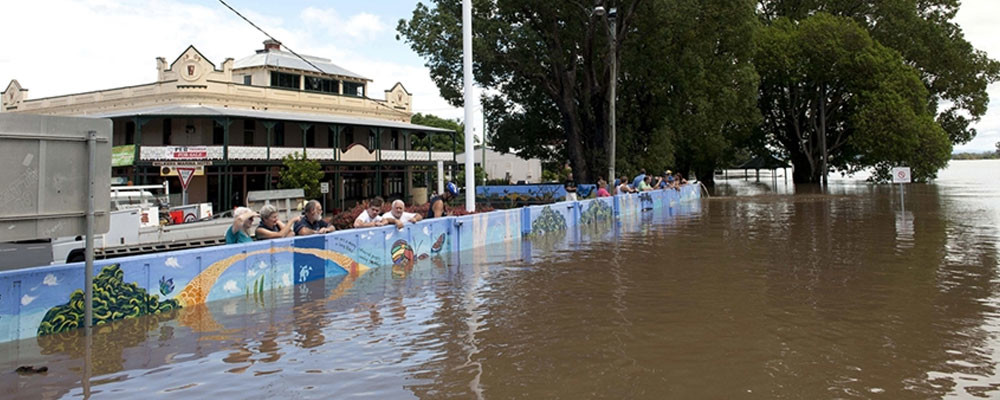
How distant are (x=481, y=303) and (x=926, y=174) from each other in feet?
176

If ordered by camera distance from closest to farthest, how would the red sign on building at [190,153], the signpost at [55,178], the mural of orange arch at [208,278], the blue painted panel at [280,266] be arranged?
the signpost at [55,178], the mural of orange arch at [208,278], the blue painted panel at [280,266], the red sign on building at [190,153]

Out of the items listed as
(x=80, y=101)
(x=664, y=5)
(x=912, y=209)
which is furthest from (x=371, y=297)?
(x=80, y=101)

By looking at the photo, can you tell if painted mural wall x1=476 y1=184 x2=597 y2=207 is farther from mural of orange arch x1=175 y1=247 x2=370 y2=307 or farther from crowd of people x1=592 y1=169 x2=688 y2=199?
mural of orange arch x1=175 y1=247 x2=370 y2=307

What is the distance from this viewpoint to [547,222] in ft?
61.1

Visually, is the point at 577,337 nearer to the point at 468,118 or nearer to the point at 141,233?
the point at 468,118

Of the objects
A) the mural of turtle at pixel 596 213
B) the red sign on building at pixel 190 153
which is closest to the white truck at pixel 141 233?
the mural of turtle at pixel 596 213

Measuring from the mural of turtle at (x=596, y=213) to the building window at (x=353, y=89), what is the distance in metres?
30.3

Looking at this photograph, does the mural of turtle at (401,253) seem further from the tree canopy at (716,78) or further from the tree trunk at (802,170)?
the tree trunk at (802,170)

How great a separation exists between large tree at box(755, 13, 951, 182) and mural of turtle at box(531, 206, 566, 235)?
37.7 meters

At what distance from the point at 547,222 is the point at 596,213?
391 cm

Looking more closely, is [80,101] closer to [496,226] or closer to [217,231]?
[217,231]

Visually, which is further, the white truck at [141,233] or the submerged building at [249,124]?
the submerged building at [249,124]

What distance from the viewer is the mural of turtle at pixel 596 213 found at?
21209mm

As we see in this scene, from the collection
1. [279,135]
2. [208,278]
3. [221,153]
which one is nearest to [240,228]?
[208,278]
